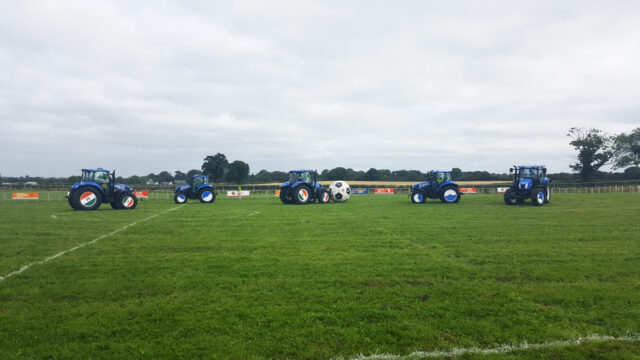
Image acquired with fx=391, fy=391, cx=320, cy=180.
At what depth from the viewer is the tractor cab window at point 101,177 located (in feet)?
67.9

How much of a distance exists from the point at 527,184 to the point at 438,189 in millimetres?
5134

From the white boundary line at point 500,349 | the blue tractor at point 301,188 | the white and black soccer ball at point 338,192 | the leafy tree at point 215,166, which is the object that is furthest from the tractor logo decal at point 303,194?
the leafy tree at point 215,166

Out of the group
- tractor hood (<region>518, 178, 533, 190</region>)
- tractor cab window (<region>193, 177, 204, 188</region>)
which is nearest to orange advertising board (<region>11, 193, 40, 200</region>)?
tractor cab window (<region>193, 177, 204, 188</region>)

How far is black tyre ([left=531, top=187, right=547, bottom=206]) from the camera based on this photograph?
819 inches

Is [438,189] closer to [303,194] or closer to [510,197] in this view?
[510,197]

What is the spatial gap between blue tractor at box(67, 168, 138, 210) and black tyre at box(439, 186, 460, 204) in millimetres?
18298

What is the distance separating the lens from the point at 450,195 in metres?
24.6

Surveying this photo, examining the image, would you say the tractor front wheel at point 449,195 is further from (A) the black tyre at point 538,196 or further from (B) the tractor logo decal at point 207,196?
(B) the tractor logo decal at point 207,196

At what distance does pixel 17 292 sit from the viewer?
5.18 metres

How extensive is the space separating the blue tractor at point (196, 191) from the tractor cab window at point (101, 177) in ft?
26.2

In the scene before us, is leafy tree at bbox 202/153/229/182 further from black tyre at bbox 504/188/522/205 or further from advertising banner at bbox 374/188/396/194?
black tyre at bbox 504/188/522/205

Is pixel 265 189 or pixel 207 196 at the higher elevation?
pixel 265 189

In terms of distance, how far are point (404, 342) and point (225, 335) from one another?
1706mm

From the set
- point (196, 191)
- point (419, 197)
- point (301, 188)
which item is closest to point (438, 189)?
point (419, 197)
